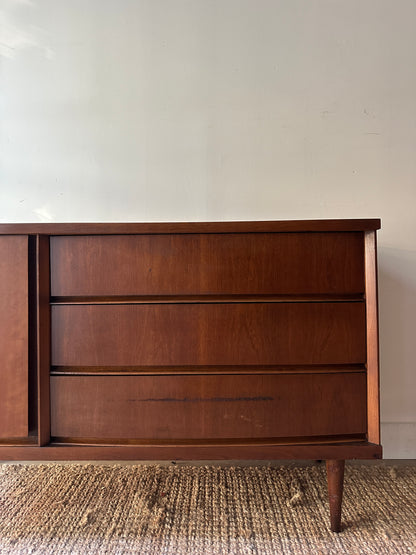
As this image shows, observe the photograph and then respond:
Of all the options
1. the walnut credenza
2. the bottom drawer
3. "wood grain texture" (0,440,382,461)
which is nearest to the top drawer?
the walnut credenza

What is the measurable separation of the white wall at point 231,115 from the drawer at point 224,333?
0.56 m

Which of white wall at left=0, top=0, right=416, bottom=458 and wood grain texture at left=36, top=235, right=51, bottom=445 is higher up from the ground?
white wall at left=0, top=0, right=416, bottom=458

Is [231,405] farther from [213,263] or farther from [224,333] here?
[213,263]

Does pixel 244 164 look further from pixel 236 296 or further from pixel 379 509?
pixel 379 509

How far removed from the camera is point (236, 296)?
1.01m

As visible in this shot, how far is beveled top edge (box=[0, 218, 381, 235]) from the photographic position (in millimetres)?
980

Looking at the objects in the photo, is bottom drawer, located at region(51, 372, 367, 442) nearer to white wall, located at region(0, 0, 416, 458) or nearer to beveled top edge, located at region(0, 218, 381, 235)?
beveled top edge, located at region(0, 218, 381, 235)

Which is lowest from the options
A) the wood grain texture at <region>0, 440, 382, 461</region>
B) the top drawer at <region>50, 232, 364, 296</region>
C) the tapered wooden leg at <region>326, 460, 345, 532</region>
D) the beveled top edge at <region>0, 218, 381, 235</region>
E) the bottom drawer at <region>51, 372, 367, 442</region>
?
the tapered wooden leg at <region>326, 460, 345, 532</region>

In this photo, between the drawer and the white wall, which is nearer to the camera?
the drawer

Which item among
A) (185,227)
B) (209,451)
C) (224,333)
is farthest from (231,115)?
(209,451)

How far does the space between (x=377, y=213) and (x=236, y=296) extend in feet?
2.45

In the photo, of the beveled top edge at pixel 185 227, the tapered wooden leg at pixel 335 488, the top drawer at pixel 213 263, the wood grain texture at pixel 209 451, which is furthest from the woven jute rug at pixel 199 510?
the beveled top edge at pixel 185 227

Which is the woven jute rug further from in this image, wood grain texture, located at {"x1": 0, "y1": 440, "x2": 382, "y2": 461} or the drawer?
the drawer

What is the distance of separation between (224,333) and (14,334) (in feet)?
1.58
